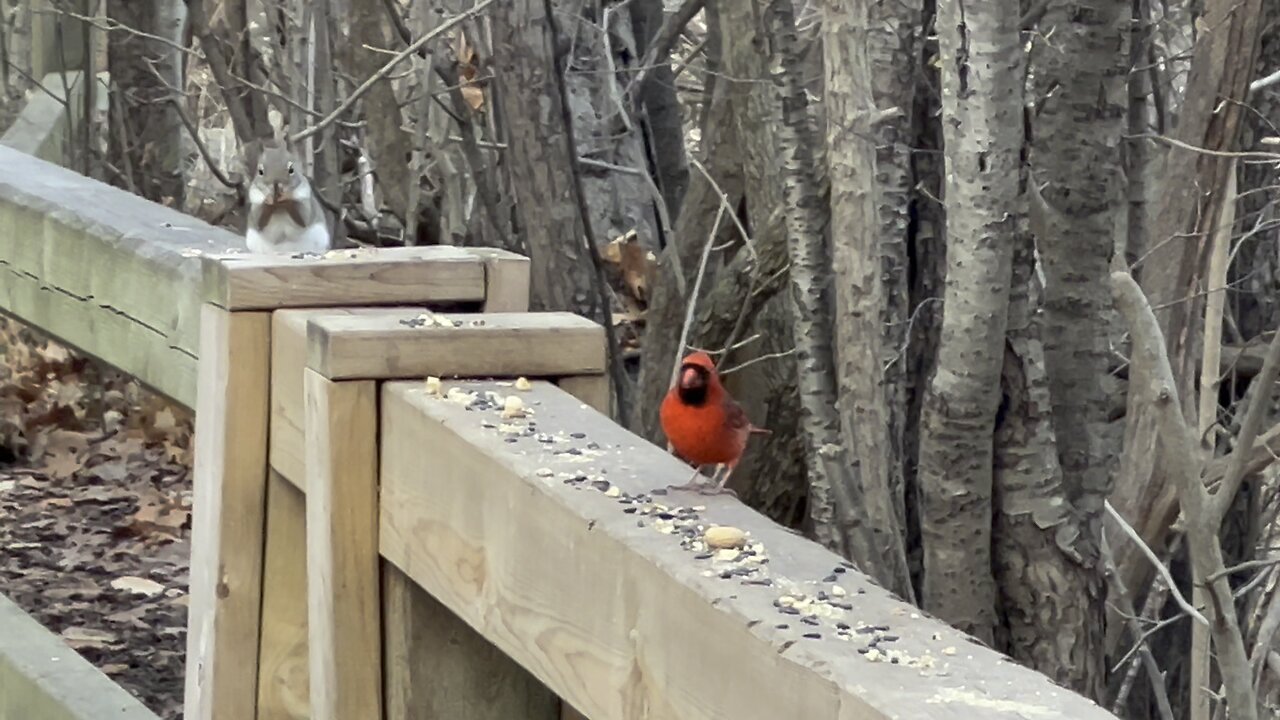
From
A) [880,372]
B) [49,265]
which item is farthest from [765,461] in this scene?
[49,265]

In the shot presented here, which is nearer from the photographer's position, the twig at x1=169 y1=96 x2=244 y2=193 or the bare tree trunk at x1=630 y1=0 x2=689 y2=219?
the twig at x1=169 y1=96 x2=244 y2=193

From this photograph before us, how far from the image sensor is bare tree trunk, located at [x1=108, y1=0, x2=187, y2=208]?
614cm

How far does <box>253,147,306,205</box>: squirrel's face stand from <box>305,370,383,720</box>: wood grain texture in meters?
2.50

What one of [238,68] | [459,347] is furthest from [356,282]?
[238,68]

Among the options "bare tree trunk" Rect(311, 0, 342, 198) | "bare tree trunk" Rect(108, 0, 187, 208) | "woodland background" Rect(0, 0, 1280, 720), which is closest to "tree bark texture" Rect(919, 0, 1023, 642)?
"woodland background" Rect(0, 0, 1280, 720)

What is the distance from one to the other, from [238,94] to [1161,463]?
312cm

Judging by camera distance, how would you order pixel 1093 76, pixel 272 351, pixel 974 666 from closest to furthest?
pixel 974 666 < pixel 272 351 < pixel 1093 76

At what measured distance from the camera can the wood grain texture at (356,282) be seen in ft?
7.04

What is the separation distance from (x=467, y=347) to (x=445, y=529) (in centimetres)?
25

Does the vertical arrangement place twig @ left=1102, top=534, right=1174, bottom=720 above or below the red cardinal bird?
below

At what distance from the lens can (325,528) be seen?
1890 millimetres

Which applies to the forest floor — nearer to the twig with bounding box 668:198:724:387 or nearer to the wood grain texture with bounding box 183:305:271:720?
the twig with bounding box 668:198:724:387

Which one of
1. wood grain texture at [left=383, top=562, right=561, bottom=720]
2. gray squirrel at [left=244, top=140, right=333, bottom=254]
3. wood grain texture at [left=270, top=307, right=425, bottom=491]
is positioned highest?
wood grain texture at [left=270, top=307, right=425, bottom=491]

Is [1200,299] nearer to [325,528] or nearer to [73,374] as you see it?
[325,528]
